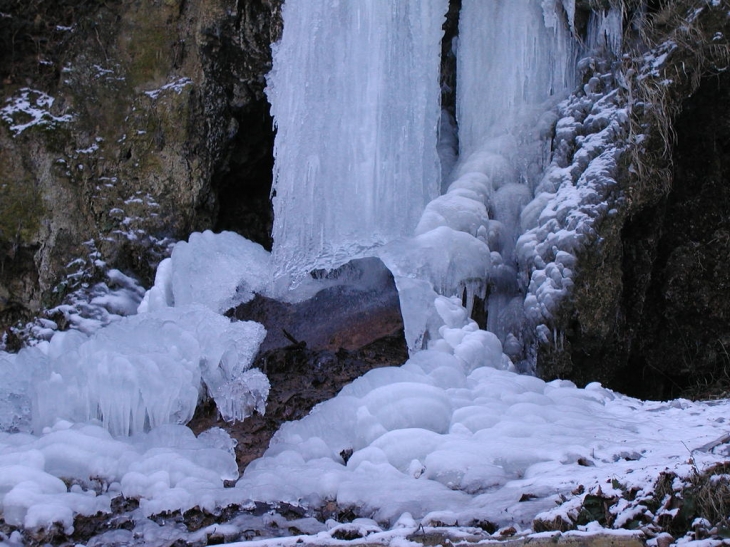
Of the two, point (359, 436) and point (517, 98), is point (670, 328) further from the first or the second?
point (359, 436)

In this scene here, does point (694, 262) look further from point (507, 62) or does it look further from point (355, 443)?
point (355, 443)

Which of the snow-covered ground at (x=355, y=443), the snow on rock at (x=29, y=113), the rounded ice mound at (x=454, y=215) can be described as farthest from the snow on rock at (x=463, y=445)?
the snow on rock at (x=29, y=113)

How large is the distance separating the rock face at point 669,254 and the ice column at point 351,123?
151cm

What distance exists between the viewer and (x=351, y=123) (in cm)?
646

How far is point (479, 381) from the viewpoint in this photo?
4.66 metres

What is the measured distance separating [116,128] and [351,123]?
2303 mm

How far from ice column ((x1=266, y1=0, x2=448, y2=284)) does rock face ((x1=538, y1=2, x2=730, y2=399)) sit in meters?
1.51

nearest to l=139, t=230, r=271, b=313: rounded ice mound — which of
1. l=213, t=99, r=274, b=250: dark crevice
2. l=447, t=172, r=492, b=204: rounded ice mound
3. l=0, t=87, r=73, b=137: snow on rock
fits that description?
l=213, t=99, r=274, b=250: dark crevice

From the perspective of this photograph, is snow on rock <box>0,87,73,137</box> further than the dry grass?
Yes

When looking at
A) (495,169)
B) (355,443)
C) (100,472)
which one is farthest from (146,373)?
(495,169)

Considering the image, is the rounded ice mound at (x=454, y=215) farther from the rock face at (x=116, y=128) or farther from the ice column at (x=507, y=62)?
the rock face at (x=116, y=128)

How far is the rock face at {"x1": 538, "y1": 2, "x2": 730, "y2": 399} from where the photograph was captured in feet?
18.6

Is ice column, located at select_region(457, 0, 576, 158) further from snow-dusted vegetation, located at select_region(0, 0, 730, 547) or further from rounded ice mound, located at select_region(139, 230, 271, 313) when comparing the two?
rounded ice mound, located at select_region(139, 230, 271, 313)

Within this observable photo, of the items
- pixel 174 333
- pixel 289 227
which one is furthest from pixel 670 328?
pixel 174 333
